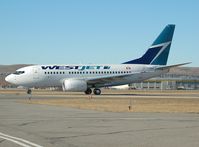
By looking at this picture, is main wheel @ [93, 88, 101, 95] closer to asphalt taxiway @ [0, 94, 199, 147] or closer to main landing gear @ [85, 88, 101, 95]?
main landing gear @ [85, 88, 101, 95]

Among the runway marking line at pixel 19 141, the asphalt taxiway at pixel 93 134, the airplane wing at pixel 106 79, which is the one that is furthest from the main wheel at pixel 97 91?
the runway marking line at pixel 19 141

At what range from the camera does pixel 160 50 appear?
60094mm

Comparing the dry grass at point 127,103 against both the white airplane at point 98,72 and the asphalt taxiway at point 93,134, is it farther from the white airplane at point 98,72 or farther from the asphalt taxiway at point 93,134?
the white airplane at point 98,72

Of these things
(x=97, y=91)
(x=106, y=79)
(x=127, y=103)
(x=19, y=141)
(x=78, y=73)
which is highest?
(x=78, y=73)

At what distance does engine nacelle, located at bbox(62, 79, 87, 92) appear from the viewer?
5662 cm

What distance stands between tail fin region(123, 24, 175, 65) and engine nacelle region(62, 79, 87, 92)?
26.7 feet

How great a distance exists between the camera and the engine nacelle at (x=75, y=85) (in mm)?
56625

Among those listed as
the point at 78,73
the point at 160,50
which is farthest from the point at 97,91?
the point at 160,50

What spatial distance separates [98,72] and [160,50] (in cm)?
864

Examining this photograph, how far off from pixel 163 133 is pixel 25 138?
4.50 metres

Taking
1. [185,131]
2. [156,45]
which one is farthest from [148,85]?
[185,131]

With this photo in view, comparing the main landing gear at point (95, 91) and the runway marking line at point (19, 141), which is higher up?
the main landing gear at point (95, 91)

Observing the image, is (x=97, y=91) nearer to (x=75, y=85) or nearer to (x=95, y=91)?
(x=95, y=91)

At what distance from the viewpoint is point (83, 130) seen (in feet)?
52.7
